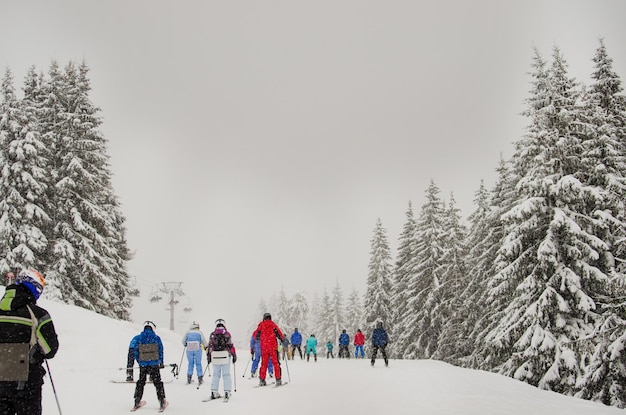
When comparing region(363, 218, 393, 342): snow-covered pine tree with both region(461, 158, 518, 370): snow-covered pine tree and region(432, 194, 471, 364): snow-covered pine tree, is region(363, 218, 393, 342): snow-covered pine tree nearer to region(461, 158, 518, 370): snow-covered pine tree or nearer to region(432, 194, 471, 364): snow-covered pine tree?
region(432, 194, 471, 364): snow-covered pine tree

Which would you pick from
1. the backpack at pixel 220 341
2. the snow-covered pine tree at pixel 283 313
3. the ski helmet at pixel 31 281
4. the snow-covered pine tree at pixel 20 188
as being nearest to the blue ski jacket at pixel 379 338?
the backpack at pixel 220 341

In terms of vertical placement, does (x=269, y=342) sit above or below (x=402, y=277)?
below

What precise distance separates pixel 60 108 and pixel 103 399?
25905 millimetres

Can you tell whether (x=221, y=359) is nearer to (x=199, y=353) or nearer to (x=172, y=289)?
(x=199, y=353)

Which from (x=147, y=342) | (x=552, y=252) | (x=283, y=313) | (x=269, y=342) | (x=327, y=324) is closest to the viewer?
(x=147, y=342)

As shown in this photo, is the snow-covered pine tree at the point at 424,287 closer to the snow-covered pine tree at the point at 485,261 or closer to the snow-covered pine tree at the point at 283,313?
the snow-covered pine tree at the point at 485,261

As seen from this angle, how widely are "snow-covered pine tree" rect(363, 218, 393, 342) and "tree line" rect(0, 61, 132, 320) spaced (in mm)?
22752

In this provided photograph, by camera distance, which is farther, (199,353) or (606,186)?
(606,186)

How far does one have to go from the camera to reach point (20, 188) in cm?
2728

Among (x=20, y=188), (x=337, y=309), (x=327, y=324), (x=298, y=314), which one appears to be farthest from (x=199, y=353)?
(x=298, y=314)

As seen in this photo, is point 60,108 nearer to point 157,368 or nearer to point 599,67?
point 157,368

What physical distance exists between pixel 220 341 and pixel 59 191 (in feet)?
70.5

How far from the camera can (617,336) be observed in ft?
45.3

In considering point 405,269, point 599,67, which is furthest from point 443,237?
point 599,67
